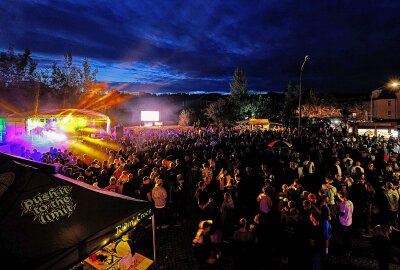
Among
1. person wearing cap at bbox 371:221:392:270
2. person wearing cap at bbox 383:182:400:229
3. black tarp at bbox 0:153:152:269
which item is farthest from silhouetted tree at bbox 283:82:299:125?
black tarp at bbox 0:153:152:269

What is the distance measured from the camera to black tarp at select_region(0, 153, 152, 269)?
113 inches

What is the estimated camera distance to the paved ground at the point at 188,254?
5.91m

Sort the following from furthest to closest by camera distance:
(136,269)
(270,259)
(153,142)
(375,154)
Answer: (153,142) < (375,154) < (270,259) < (136,269)

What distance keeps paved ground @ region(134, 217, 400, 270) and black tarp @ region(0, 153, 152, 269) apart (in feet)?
8.82

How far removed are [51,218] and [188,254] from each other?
407 cm

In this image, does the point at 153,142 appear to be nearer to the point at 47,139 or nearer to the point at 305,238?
the point at 47,139

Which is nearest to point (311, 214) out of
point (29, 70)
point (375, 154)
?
point (375, 154)

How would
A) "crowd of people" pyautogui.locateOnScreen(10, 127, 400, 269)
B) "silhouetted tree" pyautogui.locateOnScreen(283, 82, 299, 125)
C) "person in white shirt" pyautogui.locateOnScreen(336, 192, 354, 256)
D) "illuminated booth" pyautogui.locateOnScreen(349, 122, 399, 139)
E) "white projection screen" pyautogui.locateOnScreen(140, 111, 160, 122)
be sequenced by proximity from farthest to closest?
"silhouetted tree" pyautogui.locateOnScreen(283, 82, 299, 125) < "white projection screen" pyautogui.locateOnScreen(140, 111, 160, 122) < "illuminated booth" pyautogui.locateOnScreen(349, 122, 399, 139) < "person in white shirt" pyautogui.locateOnScreen(336, 192, 354, 256) < "crowd of people" pyautogui.locateOnScreen(10, 127, 400, 269)

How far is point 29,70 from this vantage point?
104ft

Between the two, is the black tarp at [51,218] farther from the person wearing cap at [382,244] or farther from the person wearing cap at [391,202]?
the person wearing cap at [391,202]

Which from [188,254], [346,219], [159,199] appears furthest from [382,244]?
[159,199]

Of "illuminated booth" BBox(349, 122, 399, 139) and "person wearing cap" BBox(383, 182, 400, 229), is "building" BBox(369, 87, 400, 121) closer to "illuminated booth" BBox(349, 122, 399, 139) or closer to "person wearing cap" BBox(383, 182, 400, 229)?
"illuminated booth" BBox(349, 122, 399, 139)

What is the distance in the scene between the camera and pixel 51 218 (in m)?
3.27

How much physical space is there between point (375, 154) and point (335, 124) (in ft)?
97.7
